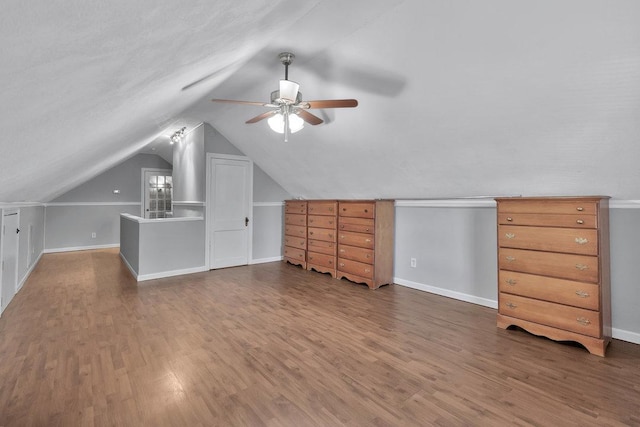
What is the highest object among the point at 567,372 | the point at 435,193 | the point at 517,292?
the point at 435,193

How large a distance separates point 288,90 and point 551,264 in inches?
107

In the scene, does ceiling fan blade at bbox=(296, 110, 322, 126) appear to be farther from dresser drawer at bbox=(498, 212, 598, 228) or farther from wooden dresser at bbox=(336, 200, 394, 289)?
dresser drawer at bbox=(498, 212, 598, 228)

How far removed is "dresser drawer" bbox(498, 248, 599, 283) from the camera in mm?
2418

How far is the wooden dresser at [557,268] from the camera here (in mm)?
2393

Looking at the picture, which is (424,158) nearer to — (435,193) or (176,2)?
(435,193)

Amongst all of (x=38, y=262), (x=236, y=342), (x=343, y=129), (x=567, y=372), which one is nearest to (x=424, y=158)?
(x=343, y=129)

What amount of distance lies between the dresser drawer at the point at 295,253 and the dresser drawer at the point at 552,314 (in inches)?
127

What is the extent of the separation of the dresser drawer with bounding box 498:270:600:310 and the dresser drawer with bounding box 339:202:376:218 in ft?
5.74

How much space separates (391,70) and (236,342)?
2.65 m

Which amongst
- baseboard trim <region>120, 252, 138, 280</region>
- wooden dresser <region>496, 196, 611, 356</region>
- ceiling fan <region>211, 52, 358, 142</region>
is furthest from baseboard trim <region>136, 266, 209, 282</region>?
wooden dresser <region>496, 196, 611, 356</region>

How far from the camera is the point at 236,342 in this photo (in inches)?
99.7

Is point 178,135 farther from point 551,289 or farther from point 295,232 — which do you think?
point 551,289

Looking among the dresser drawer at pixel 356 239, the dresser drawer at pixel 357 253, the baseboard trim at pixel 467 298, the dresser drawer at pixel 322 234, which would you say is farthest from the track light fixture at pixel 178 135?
the baseboard trim at pixel 467 298

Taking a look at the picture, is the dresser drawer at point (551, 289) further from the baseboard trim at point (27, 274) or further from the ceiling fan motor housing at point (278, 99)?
the baseboard trim at point (27, 274)
